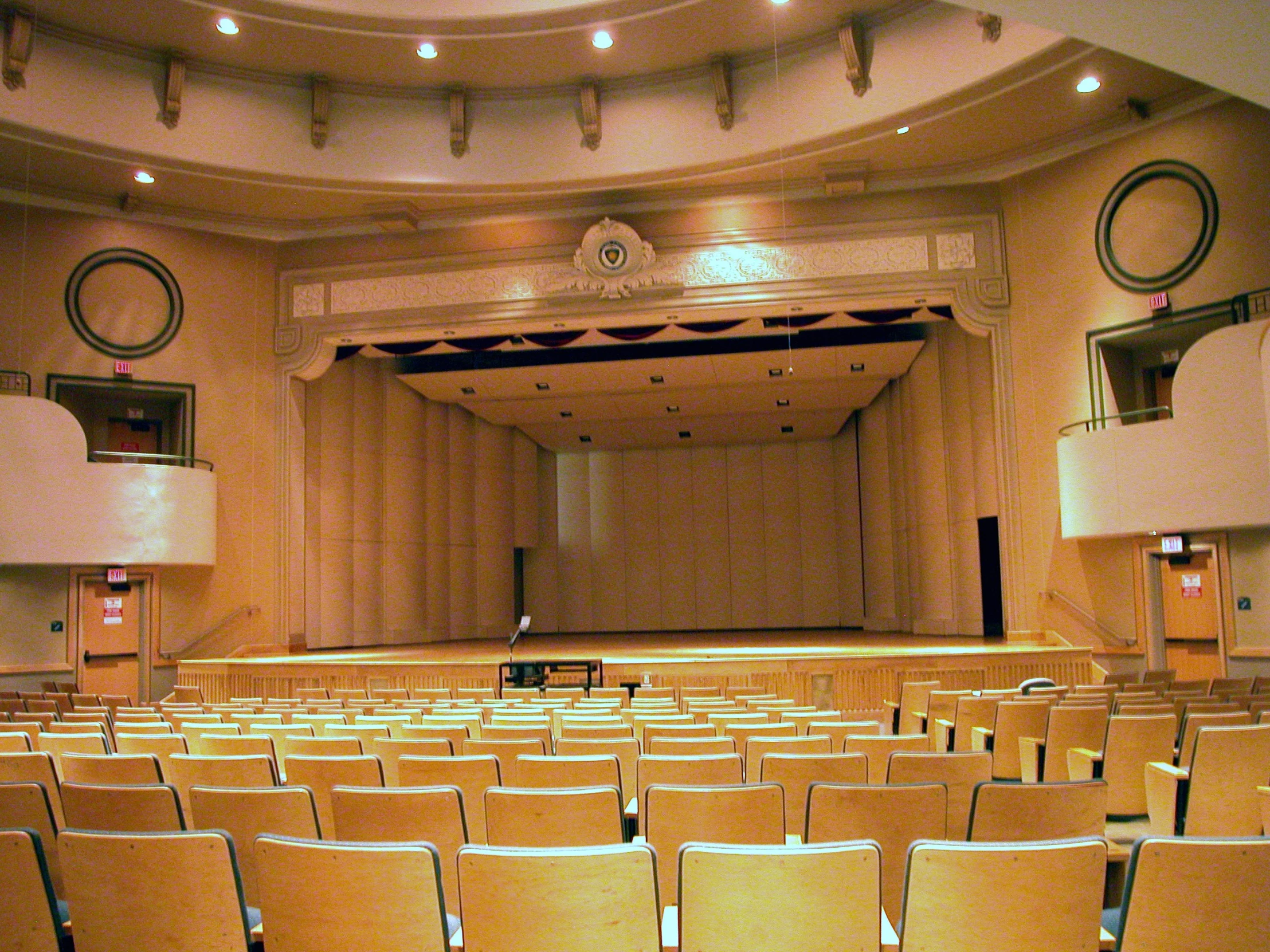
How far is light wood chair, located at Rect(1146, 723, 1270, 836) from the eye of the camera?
12.4ft

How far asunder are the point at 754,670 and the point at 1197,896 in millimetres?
9553

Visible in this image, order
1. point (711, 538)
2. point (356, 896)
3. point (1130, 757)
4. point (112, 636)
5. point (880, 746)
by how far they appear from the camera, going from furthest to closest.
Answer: point (711, 538), point (112, 636), point (1130, 757), point (880, 746), point (356, 896)

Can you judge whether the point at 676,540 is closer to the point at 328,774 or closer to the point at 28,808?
the point at 328,774

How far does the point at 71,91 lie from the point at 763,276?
9.10m

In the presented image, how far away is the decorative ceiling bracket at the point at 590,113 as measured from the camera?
45.0 ft

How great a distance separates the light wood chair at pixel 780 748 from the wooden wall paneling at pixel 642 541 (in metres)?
18.8

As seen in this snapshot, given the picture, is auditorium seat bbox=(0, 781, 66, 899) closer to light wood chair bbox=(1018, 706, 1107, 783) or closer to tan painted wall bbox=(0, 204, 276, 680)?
light wood chair bbox=(1018, 706, 1107, 783)

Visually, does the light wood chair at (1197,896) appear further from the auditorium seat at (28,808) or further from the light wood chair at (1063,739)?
the auditorium seat at (28,808)

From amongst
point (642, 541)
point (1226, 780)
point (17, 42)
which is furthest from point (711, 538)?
point (1226, 780)

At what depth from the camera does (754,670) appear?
1158 cm

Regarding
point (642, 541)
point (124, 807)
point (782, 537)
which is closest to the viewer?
point (124, 807)

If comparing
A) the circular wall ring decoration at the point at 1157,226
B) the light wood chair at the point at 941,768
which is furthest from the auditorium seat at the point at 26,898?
the circular wall ring decoration at the point at 1157,226

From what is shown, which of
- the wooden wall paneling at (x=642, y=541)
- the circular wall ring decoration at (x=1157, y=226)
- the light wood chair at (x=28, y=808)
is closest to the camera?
the light wood chair at (x=28, y=808)

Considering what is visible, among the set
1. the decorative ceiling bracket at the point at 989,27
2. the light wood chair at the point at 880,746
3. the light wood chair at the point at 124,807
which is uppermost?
the decorative ceiling bracket at the point at 989,27
